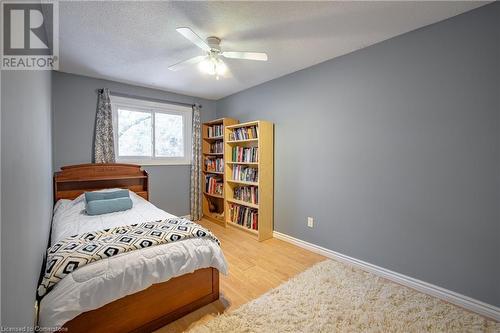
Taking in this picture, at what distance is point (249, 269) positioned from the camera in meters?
2.42

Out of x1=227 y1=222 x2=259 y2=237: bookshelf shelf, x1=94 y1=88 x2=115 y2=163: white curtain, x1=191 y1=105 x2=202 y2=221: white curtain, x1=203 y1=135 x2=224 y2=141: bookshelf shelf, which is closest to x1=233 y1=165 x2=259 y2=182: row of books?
x1=203 y1=135 x2=224 y2=141: bookshelf shelf

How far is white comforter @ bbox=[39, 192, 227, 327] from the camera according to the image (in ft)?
3.95

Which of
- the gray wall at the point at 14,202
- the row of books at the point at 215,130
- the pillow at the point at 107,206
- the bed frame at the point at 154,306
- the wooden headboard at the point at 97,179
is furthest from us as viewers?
the row of books at the point at 215,130

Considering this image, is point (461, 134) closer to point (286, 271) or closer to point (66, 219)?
point (286, 271)

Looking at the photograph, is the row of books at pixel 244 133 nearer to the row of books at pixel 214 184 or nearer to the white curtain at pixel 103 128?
the row of books at pixel 214 184

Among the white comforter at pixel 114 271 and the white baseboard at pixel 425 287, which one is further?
the white baseboard at pixel 425 287

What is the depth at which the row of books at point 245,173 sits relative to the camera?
338 centimetres

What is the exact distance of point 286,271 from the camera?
236 centimetres

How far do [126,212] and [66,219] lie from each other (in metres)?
0.52

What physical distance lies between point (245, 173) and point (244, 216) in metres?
0.68

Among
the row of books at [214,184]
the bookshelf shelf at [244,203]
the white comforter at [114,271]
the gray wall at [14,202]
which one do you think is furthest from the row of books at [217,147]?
the gray wall at [14,202]

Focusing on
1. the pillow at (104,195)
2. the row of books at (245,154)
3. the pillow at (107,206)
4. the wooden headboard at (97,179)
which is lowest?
the pillow at (107,206)

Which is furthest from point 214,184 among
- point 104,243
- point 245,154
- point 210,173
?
point 104,243

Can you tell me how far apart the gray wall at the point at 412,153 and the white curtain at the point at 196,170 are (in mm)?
1934
